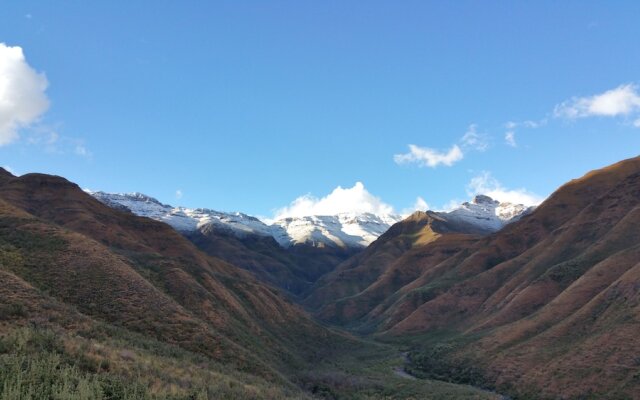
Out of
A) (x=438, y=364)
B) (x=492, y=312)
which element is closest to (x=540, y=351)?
(x=438, y=364)

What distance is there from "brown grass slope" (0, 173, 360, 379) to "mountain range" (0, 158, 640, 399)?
0.77 feet

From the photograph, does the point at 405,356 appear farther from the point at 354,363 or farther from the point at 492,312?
→ the point at 492,312

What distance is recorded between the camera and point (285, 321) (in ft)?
263

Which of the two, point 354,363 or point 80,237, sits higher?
point 80,237

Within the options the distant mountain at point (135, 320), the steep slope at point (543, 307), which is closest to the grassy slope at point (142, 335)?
the distant mountain at point (135, 320)

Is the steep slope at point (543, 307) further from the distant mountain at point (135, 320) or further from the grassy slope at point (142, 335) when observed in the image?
the distant mountain at point (135, 320)

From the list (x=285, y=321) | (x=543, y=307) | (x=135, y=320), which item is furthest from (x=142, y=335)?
(x=543, y=307)

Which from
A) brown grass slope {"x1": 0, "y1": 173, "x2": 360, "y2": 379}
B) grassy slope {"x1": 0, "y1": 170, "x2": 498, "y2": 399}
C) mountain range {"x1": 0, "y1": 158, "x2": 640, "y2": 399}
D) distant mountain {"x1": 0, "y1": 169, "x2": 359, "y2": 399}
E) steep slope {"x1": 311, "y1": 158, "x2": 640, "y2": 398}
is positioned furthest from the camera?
steep slope {"x1": 311, "y1": 158, "x2": 640, "y2": 398}

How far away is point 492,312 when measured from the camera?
83.7 m

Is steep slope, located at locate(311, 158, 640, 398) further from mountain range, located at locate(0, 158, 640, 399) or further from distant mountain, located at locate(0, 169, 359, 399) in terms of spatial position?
distant mountain, located at locate(0, 169, 359, 399)

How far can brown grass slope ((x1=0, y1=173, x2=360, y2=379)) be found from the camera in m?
39.6

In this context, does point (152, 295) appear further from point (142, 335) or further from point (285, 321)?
point (285, 321)

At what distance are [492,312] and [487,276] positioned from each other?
2032 cm

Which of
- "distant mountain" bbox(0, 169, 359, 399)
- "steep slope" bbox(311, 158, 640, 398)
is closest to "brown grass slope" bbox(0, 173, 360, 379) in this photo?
"distant mountain" bbox(0, 169, 359, 399)
